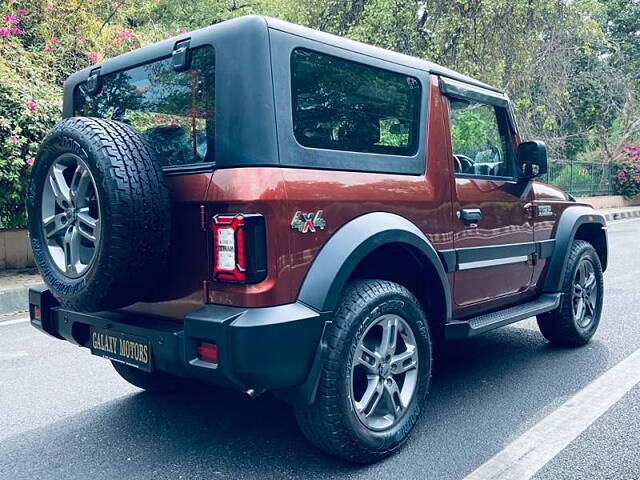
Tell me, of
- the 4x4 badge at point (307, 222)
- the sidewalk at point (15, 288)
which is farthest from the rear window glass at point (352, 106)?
the sidewalk at point (15, 288)

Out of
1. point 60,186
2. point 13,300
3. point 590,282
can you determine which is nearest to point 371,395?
point 60,186

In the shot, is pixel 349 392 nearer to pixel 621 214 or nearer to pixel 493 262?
pixel 493 262

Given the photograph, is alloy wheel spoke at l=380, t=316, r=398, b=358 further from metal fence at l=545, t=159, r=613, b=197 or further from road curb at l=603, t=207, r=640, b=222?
road curb at l=603, t=207, r=640, b=222

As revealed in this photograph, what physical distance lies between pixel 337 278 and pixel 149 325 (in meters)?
0.91

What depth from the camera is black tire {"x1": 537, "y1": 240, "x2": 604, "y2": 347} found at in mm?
4680

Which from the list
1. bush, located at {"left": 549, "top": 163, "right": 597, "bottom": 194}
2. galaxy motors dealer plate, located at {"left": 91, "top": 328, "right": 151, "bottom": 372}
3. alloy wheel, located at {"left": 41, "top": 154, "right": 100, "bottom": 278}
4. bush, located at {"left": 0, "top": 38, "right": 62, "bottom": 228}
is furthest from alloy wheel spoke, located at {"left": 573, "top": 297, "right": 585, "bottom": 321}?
bush, located at {"left": 549, "top": 163, "right": 597, "bottom": 194}

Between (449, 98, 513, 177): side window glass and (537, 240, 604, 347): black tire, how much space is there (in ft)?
3.35

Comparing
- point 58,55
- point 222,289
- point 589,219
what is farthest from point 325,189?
point 58,55

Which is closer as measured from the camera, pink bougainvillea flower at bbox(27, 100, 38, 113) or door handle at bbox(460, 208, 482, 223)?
door handle at bbox(460, 208, 482, 223)

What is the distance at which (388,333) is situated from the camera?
9.99ft

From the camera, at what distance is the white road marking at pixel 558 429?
2.85m

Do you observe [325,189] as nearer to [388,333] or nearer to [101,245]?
[388,333]

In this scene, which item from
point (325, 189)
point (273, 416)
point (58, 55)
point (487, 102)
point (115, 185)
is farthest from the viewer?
point (58, 55)

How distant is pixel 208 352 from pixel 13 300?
5.41 m
